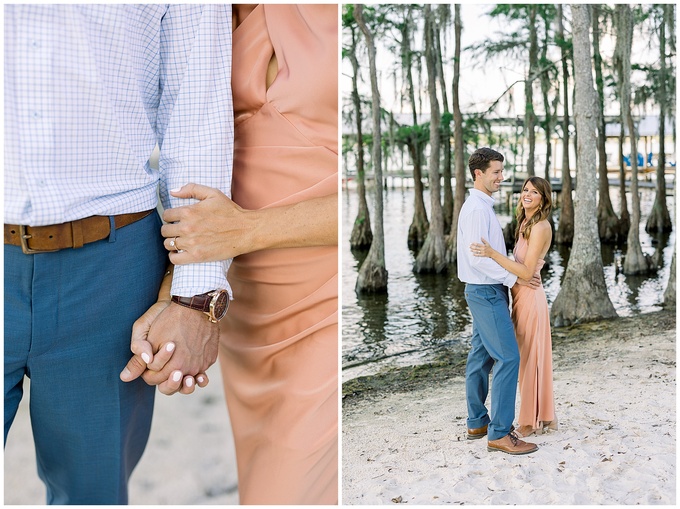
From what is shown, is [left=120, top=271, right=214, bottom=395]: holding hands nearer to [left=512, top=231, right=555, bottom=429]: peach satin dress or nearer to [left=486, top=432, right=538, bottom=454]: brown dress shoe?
[left=512, top=231, right=555, bottom=429]: peach satin dress

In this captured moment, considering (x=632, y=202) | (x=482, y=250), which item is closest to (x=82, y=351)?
(x=482, y=250)

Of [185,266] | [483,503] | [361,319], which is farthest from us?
[361,319]

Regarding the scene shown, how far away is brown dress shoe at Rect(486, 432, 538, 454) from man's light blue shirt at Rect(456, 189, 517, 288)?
767mm

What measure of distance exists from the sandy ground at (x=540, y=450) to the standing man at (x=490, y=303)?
0.16m

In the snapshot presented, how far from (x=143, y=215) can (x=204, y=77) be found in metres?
0.35

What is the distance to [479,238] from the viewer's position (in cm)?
329

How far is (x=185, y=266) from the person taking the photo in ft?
5.59

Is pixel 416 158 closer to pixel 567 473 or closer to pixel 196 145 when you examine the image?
pixel 567 473

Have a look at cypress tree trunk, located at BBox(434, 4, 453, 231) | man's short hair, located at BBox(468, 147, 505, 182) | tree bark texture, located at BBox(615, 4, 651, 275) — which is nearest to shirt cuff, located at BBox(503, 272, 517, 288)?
man's short hair, located at BBox(468, 147, 505, 182)

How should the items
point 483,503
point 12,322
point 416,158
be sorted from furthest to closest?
point 416,158 < point 483,503 < point 12,322

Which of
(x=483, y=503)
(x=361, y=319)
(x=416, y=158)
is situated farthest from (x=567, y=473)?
(x=416, y=158)

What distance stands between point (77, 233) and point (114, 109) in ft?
0.96

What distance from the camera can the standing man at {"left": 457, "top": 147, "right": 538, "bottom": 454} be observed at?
326 centimetres

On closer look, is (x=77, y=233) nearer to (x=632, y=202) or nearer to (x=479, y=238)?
(x=479, y=238)
